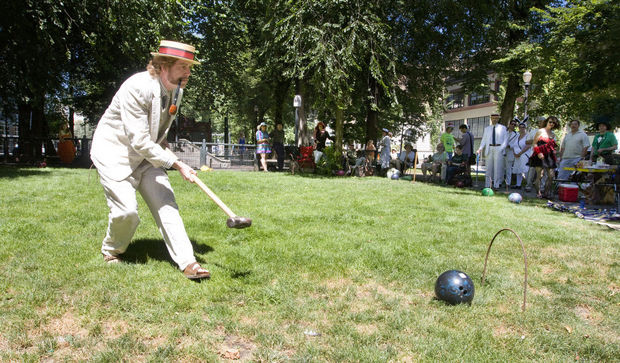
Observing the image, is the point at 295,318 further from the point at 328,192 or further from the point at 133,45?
the point at 133,45

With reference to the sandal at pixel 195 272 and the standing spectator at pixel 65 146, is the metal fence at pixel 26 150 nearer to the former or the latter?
the standing spectator at pixel 65 146

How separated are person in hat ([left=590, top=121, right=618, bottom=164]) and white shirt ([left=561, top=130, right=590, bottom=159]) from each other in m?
0.28

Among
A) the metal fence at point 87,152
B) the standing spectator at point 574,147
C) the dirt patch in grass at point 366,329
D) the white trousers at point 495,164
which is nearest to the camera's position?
the dirt patch in grass at point 366,329

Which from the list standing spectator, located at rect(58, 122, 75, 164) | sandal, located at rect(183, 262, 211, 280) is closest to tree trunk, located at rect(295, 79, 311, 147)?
standing spectator, located at rect(58, 122, 75, 164)

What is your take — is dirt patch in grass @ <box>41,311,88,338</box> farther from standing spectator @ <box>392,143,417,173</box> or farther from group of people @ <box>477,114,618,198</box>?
standing spectator @ <box>392,143,417,173</box>

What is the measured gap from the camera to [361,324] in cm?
328

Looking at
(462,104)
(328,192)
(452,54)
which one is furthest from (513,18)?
(462,104)

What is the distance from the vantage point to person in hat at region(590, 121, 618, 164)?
10.7m

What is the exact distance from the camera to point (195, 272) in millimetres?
3955

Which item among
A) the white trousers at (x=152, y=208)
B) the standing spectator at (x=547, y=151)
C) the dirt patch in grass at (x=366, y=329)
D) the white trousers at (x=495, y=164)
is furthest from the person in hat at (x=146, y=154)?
the white trousers at (x=495, y=164)

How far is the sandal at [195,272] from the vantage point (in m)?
3.95

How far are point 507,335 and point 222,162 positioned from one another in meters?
19.5

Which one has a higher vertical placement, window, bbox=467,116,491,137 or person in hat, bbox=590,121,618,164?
window, bbox=467,116,491,137

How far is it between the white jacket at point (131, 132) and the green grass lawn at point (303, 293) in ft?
3.41
